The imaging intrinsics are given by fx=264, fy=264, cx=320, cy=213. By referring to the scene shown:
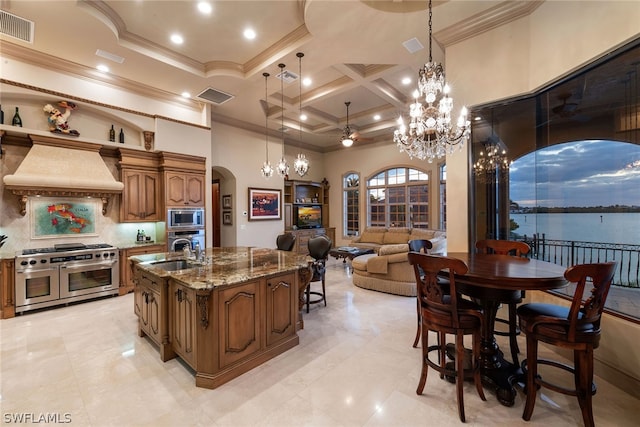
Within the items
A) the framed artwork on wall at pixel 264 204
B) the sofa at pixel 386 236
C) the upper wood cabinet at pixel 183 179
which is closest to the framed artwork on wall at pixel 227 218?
the framed artwork on wall at pixel 264 204

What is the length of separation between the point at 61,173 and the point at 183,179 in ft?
5.98

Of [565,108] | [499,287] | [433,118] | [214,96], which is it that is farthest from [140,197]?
[565,108]

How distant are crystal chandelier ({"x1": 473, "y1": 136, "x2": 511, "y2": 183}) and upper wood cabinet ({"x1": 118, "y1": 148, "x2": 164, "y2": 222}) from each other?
566cm

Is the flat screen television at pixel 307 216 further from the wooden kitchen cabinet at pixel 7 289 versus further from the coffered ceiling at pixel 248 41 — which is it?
the wooden kitchen cabinet at pixel 7 289

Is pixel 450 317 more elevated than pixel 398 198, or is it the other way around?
pixel 398 198

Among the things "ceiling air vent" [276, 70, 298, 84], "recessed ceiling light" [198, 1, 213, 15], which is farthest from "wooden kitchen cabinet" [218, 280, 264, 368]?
"ceiling air vent" [276, 70, 298, 84]

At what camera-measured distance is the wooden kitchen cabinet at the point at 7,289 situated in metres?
3.78

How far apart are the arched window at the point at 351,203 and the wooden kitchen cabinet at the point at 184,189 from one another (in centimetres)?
534

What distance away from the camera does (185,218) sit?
548 centimetres

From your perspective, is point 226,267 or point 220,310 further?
point 226,267

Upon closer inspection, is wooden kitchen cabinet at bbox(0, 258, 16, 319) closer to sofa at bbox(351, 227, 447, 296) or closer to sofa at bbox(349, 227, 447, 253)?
sofa at bbox(351, 227, 447, 296)

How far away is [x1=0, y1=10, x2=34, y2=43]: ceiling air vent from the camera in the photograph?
3.18 m

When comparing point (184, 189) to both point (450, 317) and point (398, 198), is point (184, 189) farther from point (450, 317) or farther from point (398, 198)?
point (398, 198)

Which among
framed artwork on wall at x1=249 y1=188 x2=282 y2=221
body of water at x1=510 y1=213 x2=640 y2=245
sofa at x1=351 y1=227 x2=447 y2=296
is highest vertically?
framed artwork on wall at x1=249 y1=188 x2=282 y2=221
